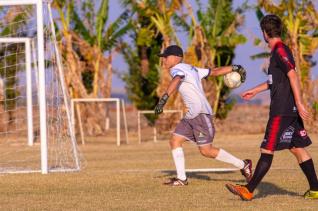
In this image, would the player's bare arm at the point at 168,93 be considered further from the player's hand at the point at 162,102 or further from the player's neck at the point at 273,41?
the player's neck at the point at 273,41

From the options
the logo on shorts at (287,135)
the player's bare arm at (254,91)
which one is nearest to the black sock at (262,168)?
the logo on shorts at (287,135)

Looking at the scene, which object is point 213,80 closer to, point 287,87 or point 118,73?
point 118,73

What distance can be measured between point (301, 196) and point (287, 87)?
135 cm

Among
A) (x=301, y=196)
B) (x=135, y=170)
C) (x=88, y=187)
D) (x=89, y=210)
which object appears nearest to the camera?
(x=89, y=210)

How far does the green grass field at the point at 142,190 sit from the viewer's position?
10.2 meters

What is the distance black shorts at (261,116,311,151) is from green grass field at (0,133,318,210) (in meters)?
0.61

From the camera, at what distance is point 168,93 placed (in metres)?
11.4

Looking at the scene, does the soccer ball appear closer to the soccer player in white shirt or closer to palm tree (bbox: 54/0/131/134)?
the soccer player in white shirt

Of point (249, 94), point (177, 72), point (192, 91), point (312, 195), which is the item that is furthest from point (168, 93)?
point (312, 195)

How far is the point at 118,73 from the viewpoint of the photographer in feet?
131

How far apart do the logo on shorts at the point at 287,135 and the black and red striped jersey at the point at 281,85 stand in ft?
0.53

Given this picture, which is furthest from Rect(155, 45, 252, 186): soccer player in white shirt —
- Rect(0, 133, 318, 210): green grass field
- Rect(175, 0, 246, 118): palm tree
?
Rect(175, 0, 246, 118): palm tree

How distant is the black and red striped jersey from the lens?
10289 mm

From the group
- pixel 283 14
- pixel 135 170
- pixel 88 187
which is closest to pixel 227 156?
pixel 88 187
